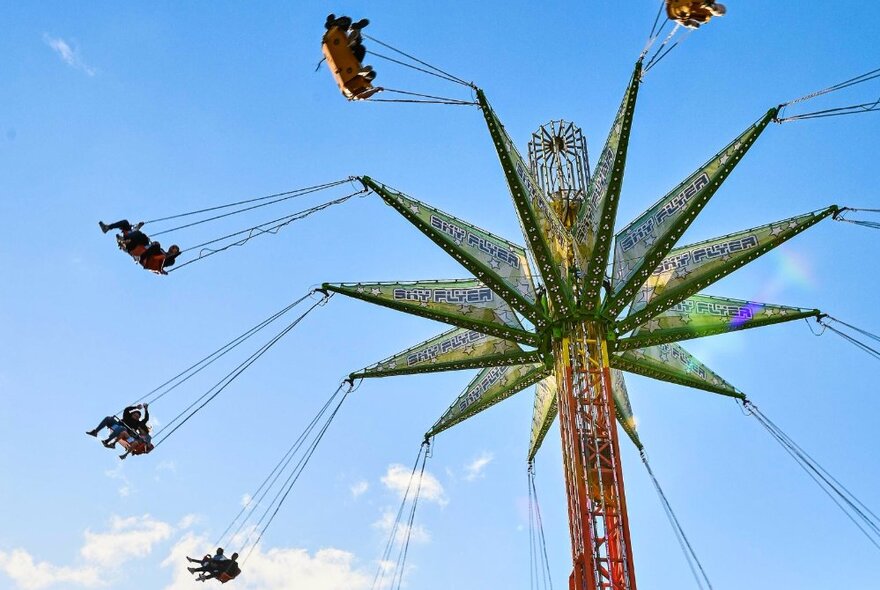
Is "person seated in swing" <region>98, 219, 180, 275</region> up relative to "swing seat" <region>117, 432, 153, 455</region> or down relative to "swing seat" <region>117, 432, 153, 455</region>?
up

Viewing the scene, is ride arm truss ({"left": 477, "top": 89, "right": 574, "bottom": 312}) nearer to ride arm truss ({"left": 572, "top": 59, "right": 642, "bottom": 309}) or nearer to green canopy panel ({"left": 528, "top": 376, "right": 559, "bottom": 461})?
ride arm truss ({"left": 572, "top": 59, "right": 642, "bottom": 309})

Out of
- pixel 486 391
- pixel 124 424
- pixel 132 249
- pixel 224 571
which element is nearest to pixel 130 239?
pixel 132 249

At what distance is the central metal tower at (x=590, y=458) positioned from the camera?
16641 mm

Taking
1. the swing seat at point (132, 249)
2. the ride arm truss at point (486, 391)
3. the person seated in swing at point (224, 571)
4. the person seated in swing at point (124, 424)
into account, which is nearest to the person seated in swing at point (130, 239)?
the swing seat at point (132, 249)

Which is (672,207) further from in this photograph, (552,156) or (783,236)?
(552,156)

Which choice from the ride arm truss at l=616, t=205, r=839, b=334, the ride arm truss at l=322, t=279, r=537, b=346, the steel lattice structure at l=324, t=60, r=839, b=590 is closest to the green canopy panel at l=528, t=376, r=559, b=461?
the steel lattice structure at l=324, t=60, r=839, b=590

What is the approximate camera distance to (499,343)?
2069 cm

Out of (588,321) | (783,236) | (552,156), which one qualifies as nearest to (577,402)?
(588,321)

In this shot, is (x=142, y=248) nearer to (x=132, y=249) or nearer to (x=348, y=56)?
(x=132, y=249)

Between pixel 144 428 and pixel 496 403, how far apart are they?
839 centimetres

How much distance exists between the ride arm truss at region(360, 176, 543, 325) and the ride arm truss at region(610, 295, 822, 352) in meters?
2.32

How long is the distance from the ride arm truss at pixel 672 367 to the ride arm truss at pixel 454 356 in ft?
7.09

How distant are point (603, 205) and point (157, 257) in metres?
8.46

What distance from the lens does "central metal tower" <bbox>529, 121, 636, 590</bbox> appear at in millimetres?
16641
